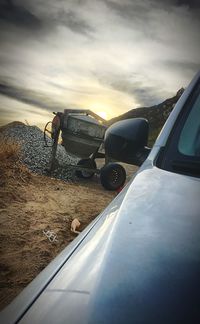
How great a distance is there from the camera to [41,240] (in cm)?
471

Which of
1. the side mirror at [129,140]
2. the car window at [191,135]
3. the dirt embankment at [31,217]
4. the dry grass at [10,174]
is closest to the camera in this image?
the car window at [191,135]

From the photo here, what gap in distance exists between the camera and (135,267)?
0.85m

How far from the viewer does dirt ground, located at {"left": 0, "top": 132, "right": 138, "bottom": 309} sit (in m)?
3.76

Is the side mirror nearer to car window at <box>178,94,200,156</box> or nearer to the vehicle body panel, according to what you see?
car window at <box>178,94,200,156</box>

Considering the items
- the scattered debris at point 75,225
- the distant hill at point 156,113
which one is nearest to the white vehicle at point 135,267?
the scattered debris at point 75,225

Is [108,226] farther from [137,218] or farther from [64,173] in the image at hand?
[64,173]

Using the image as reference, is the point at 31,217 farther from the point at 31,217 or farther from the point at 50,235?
the point at 50,235

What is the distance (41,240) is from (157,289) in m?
4.16

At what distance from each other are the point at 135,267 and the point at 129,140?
1.21 m

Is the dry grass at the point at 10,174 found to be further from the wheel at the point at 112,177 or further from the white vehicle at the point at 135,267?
the white vehicle at the point at 135,267

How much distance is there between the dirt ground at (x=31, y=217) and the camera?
3.76 m

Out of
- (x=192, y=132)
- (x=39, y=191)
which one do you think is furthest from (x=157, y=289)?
(x=39, y=191)

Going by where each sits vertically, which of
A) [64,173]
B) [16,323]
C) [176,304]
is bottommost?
[64,173]

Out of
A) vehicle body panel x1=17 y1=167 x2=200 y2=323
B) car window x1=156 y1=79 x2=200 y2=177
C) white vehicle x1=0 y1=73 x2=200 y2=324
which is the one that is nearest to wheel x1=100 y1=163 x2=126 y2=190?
car window x1=156 y1=79 x2=200 y2=177
